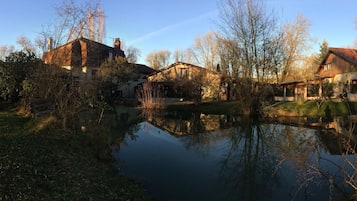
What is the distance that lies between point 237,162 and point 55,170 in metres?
6.00

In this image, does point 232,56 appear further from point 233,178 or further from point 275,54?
point 233,178

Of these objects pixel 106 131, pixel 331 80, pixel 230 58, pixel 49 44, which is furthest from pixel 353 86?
pixel 49 44

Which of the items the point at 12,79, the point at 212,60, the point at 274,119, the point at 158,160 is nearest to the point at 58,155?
the point at 158,160

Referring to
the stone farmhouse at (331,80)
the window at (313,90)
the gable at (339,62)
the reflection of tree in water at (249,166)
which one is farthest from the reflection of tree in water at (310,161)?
the gable at (339,62)

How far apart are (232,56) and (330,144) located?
11658 mm

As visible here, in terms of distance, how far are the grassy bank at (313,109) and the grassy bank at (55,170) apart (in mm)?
15496

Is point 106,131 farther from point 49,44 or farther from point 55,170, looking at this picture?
point 49,44

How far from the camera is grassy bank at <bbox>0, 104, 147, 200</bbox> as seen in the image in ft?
15.0

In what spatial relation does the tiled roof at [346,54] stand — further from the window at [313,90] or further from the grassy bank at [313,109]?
the grassy bank at [313,109]

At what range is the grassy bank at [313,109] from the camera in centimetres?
1963

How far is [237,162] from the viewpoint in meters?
Result: 9.12

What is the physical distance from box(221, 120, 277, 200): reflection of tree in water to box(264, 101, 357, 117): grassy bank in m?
7.10

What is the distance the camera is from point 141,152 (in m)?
10.1

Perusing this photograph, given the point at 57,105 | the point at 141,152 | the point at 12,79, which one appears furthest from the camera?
the point at 12,79
